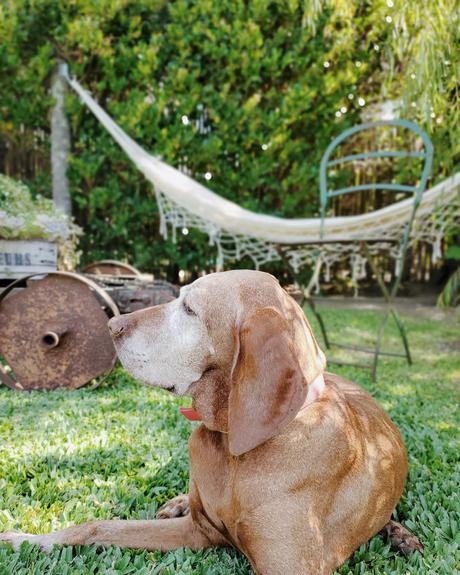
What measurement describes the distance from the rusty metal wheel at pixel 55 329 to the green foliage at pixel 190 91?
301 centimetres

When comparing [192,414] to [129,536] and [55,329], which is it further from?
[55,329]

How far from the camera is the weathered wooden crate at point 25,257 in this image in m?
2.87

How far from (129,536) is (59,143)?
4.81m

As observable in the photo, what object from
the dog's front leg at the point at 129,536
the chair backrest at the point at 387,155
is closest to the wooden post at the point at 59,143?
the chair backrest at the point at 387,155

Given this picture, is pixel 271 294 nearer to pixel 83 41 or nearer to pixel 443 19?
pixel 443 19

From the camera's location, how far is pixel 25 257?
9.64ft

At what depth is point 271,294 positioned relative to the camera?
1.22 m

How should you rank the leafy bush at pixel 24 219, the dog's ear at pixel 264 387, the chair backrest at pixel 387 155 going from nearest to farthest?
the dog's ear at pixel 264 387, the leafy bush at pixel 24 219, the chair backrest at pixel 387 155

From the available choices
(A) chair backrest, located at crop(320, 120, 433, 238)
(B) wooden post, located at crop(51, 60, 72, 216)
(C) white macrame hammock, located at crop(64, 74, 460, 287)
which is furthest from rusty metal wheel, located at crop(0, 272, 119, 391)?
(B) wooden post, located at crop(51, 60, 72, 216)

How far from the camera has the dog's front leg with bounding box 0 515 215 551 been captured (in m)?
1.28

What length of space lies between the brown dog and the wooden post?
14.5 feet

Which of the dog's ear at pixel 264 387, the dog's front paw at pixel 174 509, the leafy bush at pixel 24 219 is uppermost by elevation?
the leafy bush at pixel 24 219

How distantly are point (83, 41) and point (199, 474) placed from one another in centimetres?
484

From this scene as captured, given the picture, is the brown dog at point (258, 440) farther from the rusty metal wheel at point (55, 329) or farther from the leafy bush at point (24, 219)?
the leafy bush at point (24, 219)
